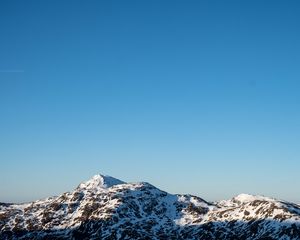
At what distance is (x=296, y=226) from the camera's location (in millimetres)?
168500

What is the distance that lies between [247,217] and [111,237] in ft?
216

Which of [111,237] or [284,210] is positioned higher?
[284,210]

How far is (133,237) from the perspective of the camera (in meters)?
197

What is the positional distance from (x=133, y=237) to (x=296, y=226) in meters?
74.2

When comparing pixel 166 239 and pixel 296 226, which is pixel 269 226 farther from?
pixel 166 239

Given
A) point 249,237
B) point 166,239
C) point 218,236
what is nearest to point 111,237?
point 166,239

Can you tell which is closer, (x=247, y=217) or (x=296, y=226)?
(x=296, y=226)

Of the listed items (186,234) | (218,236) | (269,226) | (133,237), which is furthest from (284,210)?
(133,237)

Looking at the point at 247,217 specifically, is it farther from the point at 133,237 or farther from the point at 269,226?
the point at 133,237

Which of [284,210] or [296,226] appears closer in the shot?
[296,226]

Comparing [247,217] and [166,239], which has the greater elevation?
[247,217]

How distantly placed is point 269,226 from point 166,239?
4854cm

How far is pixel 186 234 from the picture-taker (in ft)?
654

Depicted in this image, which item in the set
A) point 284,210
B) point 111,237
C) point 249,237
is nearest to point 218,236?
point 249,237
